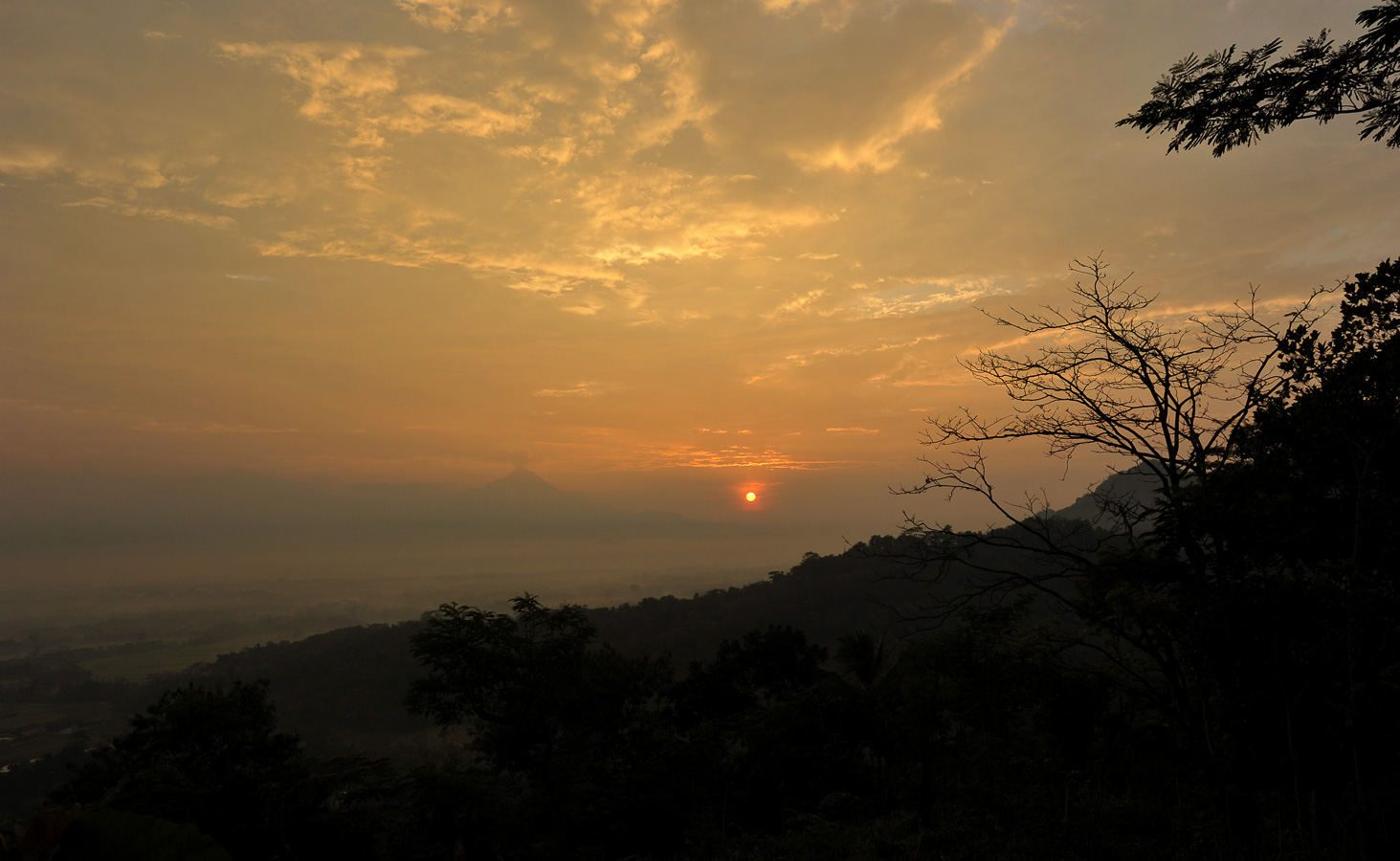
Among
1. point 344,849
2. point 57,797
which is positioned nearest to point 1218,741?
point 344,849

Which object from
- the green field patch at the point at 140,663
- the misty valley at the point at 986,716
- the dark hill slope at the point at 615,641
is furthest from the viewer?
the green field patch at the point at 140,663

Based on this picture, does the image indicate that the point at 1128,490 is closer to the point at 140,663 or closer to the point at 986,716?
the point at 986,716

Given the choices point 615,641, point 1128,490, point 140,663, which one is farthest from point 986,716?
point 140,663

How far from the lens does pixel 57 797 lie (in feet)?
73.4

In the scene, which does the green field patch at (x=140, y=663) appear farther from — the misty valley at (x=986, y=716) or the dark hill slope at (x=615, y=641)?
the misty valley at (x=986, y=716)

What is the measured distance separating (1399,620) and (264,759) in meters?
31.1

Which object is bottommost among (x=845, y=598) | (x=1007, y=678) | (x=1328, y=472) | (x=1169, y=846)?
(x=845, y=598)

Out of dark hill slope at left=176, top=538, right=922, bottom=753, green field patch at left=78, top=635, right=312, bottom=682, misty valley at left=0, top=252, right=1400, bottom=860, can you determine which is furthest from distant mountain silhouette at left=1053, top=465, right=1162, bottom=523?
green field patch at left=78, top=635, right=312, bottom=682

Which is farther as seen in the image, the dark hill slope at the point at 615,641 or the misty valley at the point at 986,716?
the dark hill slope at the point at 615,641

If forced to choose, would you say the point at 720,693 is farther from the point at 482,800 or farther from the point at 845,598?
the point at 845,598

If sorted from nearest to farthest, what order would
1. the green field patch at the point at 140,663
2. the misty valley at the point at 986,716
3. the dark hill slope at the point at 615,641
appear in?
the misty valley at the point at 986,716
the dark hill slope at the point at 615,641
the green field patch at the point at 140,663

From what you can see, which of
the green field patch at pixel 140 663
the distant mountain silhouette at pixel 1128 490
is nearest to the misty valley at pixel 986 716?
the distant mountain silhouette at pixel 1128 490

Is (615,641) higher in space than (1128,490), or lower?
lower

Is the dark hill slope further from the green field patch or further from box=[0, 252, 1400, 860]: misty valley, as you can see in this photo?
the green field patch
